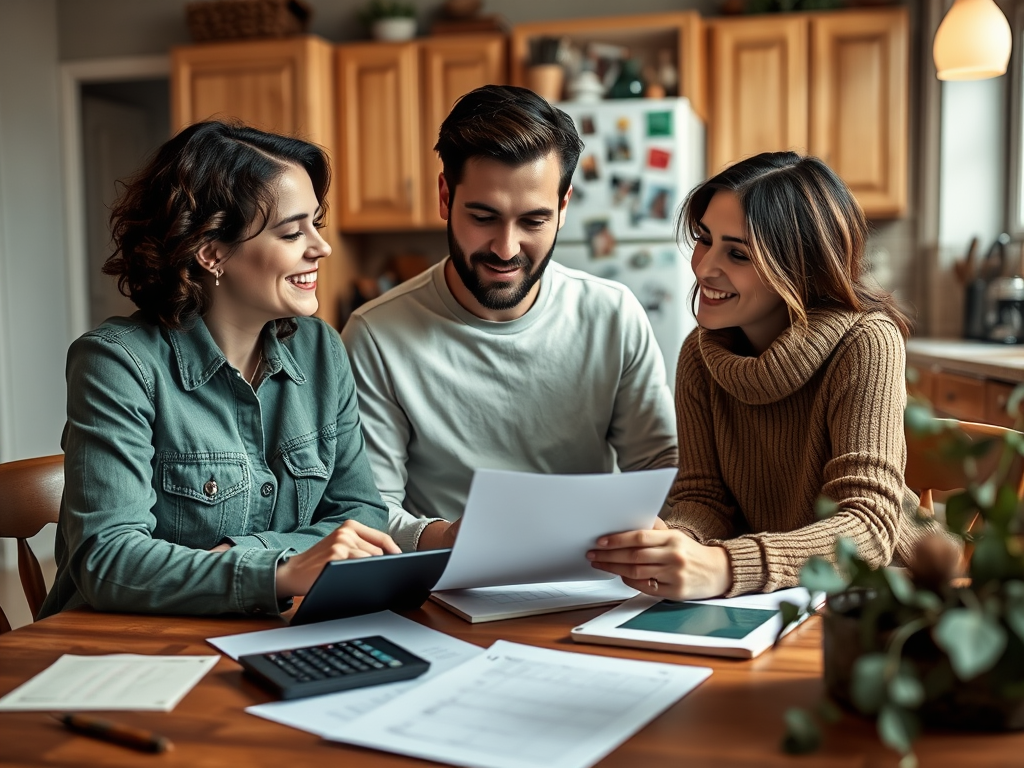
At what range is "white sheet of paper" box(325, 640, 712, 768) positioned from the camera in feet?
2.72

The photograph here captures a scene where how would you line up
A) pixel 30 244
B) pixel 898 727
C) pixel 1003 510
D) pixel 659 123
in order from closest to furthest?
pixel 898 727 < pixel 1003 510 < pixel 659 123 < pixel 30 244

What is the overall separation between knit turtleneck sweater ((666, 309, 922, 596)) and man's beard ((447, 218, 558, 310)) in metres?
0.31

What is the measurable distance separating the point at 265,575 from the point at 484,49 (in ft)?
11.8

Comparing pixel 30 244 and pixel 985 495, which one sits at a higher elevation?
pixel 30 244

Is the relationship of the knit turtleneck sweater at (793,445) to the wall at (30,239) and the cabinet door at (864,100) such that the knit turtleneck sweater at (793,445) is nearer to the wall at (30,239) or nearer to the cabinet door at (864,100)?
the cabinet door at (864,100)

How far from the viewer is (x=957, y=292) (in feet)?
14.5

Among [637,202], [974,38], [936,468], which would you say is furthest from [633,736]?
[637,202]

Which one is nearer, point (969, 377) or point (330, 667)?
point (330, 667)

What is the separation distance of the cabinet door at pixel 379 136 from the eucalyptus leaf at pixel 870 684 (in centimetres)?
400

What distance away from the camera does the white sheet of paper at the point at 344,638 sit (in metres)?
0.91

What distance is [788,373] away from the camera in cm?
153

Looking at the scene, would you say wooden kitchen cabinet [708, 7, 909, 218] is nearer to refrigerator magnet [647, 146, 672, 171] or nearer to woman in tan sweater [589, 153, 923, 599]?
refrigerator magnet [647, 146, 672, 171]

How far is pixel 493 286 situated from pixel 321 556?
0.79 meters

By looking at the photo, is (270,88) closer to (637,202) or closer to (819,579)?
(637,202)
